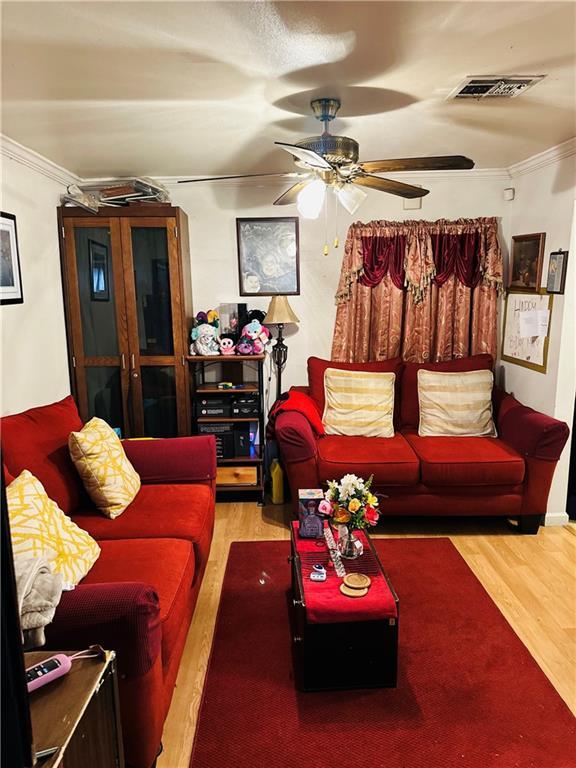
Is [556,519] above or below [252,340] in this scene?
below

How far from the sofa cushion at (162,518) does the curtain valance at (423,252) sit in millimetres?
2207

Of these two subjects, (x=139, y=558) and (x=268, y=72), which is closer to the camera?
(x=268, y=72)

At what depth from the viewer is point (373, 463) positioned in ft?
11.2

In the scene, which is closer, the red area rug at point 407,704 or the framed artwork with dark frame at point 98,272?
the red area rug at point 407,704

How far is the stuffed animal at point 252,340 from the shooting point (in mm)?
4016

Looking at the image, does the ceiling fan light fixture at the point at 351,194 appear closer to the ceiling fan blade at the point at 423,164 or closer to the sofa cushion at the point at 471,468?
the ceiling fan blade at the point at 423,164

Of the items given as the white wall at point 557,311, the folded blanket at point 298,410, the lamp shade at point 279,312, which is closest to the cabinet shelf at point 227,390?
the folded blanket at point 298,410

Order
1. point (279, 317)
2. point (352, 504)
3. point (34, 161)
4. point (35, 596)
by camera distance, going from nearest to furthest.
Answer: point (35, 596)
point (352, 504)
point (34, 161)
point (279, 317)

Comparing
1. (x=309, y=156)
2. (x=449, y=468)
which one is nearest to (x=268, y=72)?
(x=309, y=156)

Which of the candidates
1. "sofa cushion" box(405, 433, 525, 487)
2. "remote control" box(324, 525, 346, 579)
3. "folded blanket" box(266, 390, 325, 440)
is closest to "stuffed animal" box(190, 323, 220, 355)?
"folded blanket" box(266, 390, 325, 440)

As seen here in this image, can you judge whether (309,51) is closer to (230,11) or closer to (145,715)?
(230,11)

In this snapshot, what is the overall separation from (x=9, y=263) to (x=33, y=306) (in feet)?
1.30

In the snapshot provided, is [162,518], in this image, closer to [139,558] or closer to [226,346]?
[139,558]

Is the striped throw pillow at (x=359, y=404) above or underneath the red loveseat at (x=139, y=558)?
above
